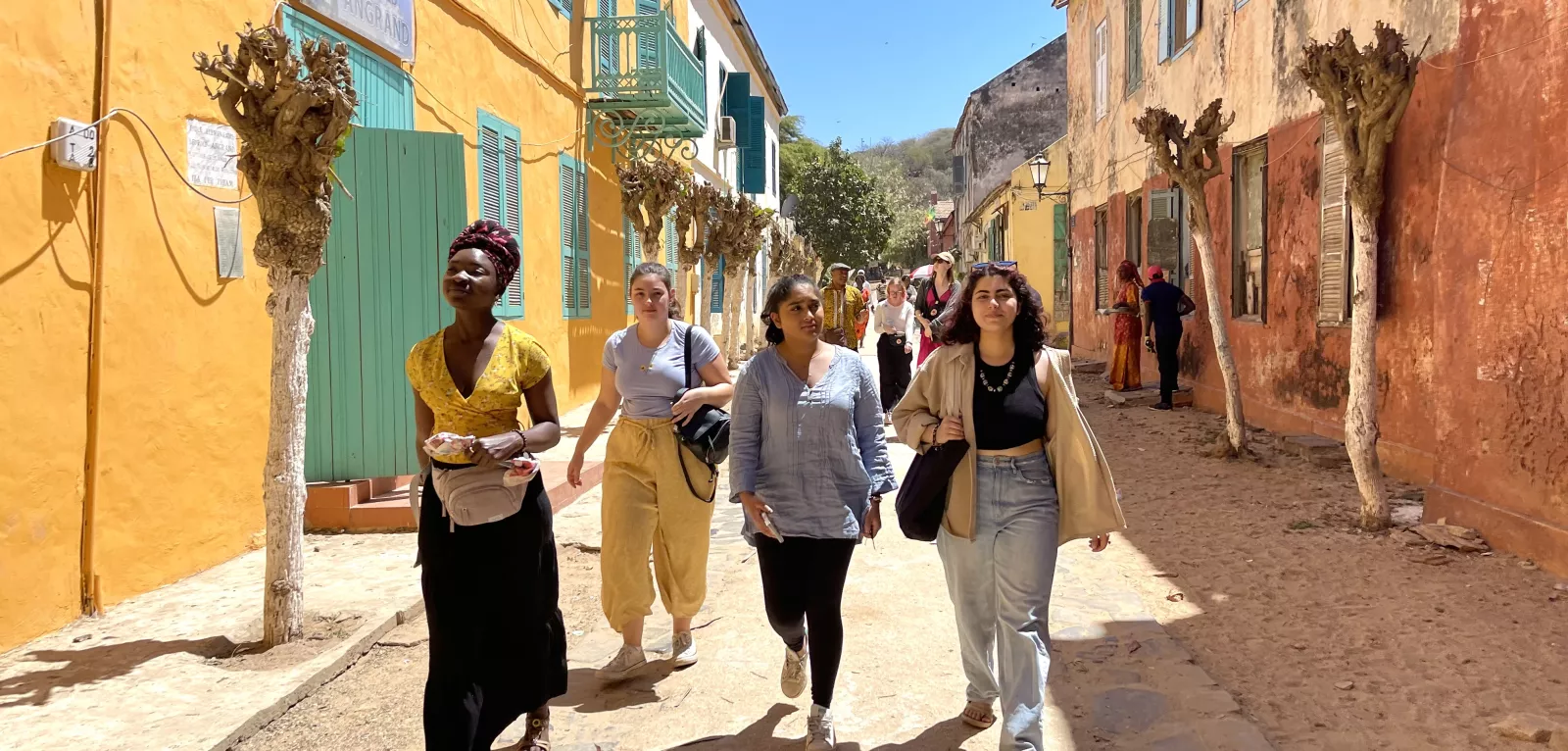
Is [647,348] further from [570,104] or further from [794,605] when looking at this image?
[570,104]

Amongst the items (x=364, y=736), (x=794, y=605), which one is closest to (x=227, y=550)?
(x=364, y=736)

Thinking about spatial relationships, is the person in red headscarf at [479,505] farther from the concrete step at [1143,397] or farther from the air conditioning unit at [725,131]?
the air conditioning unit at [725,131]

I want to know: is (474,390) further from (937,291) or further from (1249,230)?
(1249,230)

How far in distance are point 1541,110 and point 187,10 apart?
23.4ft

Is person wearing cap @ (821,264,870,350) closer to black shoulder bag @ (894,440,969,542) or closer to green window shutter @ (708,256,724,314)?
black shoulder bag @ (894,440,969,542)

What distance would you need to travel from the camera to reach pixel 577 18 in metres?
12.3

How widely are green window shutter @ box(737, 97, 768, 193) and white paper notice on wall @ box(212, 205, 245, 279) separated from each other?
1894 cm

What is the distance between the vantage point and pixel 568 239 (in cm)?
1185

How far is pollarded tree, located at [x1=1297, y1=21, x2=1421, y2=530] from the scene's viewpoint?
19.6 ft

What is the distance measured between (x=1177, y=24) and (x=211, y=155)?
11302 millimetres

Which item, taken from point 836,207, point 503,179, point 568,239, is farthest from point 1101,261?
point 836,207

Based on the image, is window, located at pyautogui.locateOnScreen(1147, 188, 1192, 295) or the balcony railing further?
window, located at pyautogui.locateOnScreen(1147, 188, 1192, 295)

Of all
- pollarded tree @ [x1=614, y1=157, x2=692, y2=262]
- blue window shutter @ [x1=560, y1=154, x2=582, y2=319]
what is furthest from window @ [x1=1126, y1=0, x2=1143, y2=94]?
blue window shutter @ [x1=560, y1=154, x2=582, y2=319]

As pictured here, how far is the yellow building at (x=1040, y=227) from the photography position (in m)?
22.1
